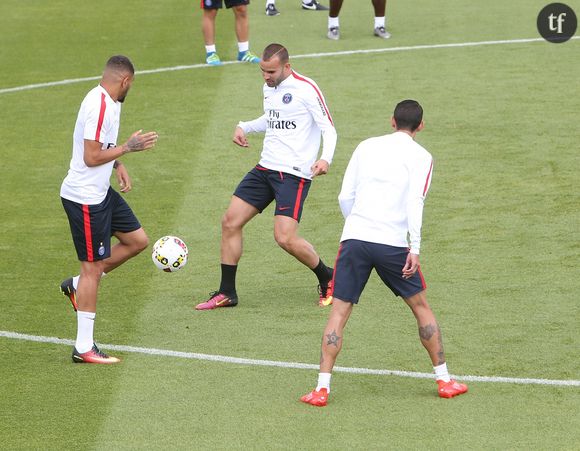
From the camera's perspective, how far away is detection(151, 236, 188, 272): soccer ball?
11.4 m

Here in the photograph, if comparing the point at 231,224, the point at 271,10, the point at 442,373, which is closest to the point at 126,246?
the point at 231,224

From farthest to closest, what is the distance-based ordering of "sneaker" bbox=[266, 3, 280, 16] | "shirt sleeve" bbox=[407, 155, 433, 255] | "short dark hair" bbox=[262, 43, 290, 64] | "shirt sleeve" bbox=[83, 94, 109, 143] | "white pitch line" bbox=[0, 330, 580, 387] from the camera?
"sneaker" bbox=[266, 3, 280, 16], "short dark hair" bbox=[262, 43, 290, 64], "shirt sleeve" bbox=[83, 94, 109, 143], "white pitch line" bbox=[0, 330, 580, 387], "shirt sleeve" bbox=[407, 155, 433, 255]

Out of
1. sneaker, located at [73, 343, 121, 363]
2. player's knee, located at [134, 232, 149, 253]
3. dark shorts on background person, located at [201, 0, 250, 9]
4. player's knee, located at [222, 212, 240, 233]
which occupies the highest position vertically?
player's knee, located at [134, 232, 149, 253]

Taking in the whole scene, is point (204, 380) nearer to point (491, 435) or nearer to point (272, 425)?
point (272, 425)

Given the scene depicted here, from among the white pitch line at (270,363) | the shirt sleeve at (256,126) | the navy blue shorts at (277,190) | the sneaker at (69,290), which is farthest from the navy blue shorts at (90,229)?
the shirt sleeve at (256,126)

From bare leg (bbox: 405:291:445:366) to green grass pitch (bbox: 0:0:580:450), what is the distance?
13.7 inches

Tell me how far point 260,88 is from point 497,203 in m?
5.70

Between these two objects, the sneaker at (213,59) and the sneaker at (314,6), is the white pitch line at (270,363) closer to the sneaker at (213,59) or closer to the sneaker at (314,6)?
the sneaker at (213,59)

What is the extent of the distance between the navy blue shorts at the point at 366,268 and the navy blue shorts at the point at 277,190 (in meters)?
2.24

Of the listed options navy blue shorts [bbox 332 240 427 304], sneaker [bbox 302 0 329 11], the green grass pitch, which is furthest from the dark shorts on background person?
navy blue shorts [bbox 332 240 427 304]

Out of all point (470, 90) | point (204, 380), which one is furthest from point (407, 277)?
point (470, 90)

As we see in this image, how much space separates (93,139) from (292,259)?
11.7ft

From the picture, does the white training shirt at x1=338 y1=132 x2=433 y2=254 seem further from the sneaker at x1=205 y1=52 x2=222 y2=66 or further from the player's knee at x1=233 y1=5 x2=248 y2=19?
the sneaker at x1=205 y1=52 x2=222 y2=66

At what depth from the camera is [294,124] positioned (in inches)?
450
